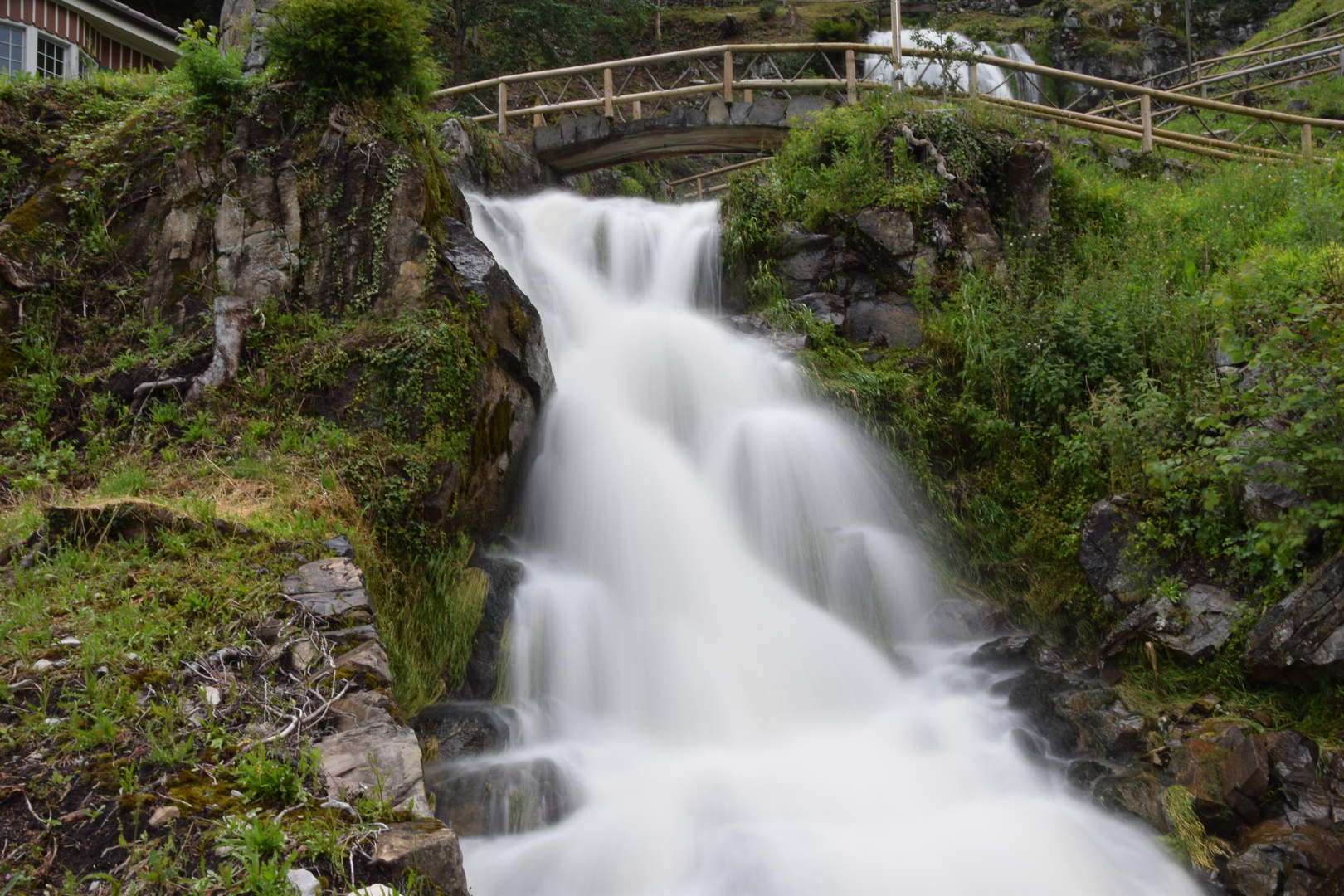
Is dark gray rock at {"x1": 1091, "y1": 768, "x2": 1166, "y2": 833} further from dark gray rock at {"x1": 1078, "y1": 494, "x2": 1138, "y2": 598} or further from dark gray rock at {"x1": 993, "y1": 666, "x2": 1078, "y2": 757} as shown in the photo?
dark gray rock at {"x1": 1078, "y1": 494, "x2": 1138, "y2": 598}

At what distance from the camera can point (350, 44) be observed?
778cm

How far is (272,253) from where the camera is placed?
7.62m

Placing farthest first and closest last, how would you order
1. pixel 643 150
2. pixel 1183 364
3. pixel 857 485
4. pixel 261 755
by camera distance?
pixel 643 150, pixel 857 485, pixel 1183 364, pixel 261 755

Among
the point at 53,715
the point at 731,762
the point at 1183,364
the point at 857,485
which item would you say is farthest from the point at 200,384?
the point at 1183,364

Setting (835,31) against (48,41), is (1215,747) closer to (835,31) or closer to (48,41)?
(48,41)

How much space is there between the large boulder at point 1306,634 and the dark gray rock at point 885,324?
4.73m

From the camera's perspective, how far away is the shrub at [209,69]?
7.84 meters

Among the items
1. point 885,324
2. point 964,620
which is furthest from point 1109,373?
point 964,620

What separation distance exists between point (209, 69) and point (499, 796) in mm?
7285

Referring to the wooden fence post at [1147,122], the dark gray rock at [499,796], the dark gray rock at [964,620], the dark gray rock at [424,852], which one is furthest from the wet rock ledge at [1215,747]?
the wooden fence post at [1147,122]

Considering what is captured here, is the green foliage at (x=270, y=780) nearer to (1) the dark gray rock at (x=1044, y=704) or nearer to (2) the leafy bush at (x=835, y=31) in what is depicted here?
(1) the dark gray rock at (x=1044, y=704)

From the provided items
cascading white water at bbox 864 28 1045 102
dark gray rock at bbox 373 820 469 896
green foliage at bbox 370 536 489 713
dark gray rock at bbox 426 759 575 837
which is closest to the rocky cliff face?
green foliage at bbox 370 536 489 713

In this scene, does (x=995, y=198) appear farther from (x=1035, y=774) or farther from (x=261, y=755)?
(x=261, y=755)

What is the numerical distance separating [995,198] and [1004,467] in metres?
4.49
